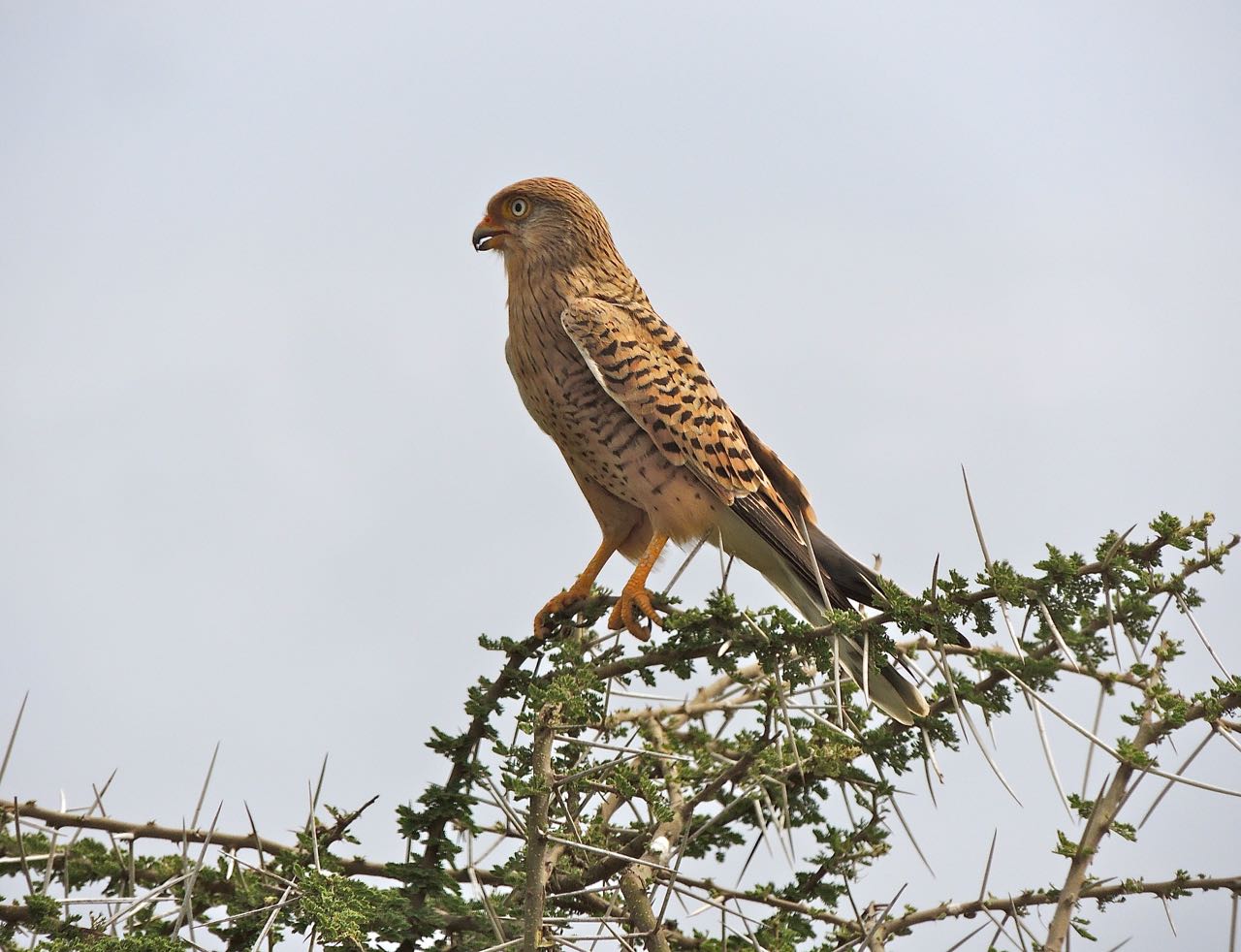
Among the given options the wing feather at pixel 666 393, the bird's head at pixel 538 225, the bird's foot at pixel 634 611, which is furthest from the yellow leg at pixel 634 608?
the bird's head at pixel 538 225

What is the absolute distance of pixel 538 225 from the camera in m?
4.89

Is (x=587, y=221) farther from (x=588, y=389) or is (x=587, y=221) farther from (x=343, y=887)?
(x=343, y=887)

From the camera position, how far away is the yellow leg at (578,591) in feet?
12.7

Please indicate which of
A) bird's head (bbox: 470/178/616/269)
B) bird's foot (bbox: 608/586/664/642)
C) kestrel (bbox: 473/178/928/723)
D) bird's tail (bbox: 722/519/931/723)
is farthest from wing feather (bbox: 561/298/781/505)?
bird's foot (bbox: 608/586/664/642)

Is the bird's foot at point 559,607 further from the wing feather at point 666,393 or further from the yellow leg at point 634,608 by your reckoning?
the wing feather at point 666,393

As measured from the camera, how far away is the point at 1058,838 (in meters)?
A: 2.62

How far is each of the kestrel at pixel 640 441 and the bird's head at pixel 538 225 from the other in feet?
0.06

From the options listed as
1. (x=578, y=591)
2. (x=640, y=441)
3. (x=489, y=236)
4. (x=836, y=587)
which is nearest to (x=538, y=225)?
(x=489, y=236)

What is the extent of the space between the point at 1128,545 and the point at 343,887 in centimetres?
187

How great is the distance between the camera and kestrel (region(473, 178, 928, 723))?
13.6 feet

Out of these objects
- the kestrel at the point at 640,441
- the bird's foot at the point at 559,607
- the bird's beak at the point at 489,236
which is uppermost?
the bird's beak at the point at 489,236

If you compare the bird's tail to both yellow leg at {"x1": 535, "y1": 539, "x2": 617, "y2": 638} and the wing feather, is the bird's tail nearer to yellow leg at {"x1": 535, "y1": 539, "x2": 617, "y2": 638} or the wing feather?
the wing feather

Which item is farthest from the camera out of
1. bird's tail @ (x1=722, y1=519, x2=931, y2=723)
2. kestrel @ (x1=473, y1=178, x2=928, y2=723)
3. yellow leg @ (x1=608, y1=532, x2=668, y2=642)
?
kestrel @ (x1=473, y1=178, x2=928, y2=723)

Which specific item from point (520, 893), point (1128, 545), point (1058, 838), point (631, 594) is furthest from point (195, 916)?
point (1128, 545)
